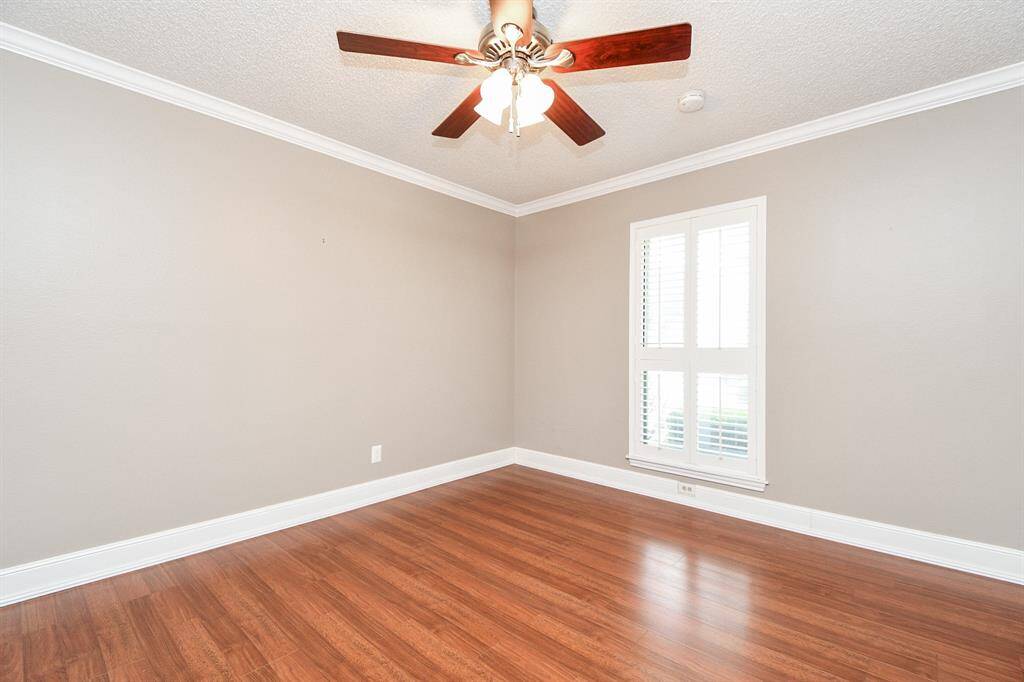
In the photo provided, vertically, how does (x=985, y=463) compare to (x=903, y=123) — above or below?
below

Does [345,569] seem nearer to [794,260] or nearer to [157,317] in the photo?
[157,317]

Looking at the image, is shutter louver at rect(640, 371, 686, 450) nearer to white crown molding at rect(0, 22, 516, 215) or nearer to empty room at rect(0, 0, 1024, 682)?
empty room at rect(0, 0, 1024, 682)

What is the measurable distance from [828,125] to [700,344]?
1714 millimetres

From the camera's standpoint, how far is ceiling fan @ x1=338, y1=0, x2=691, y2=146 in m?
1.67

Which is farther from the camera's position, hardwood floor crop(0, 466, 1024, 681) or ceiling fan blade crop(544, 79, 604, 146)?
ceiling fan blade crop(544, 79, 604, 146)

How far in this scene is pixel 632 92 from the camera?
2727 mm

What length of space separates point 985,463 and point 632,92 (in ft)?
9.73

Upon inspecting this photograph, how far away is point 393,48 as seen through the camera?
5.75 feet

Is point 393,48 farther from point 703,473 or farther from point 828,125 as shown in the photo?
point 703,473

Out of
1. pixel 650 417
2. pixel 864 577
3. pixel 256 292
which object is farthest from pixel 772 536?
pixel 256 292

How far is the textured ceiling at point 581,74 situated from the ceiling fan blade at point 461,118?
0.40 m

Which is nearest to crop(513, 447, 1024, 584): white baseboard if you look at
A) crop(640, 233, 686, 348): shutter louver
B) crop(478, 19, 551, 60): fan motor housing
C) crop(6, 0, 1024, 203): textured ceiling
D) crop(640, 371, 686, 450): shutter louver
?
crop(640, 371, 686, 450): shutter louver

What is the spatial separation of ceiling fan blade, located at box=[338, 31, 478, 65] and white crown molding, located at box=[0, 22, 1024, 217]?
5.60 ft

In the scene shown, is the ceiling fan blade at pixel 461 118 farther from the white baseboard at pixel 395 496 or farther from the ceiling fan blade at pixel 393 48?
the white baseboard at pixel 395 496
